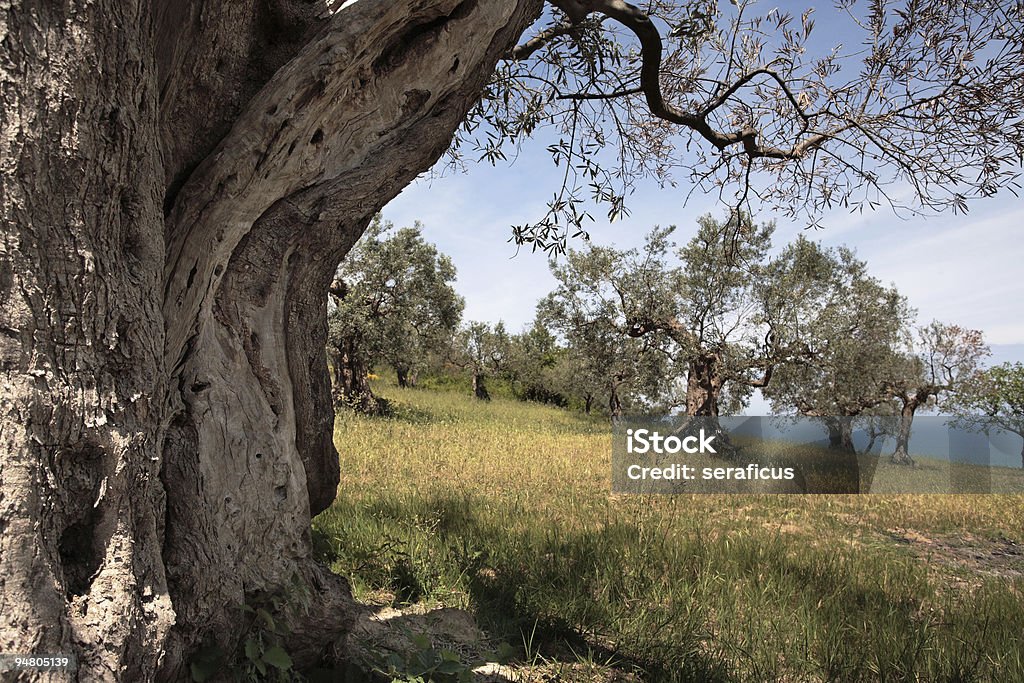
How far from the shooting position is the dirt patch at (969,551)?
7.53m

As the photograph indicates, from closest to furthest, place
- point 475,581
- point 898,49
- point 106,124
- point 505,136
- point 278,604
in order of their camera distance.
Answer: point 106,124
point 278,604
point 475,581
point 898,49
point 505,136

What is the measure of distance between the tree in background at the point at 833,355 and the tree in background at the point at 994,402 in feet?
5.80

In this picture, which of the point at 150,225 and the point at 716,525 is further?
the point at 716,525

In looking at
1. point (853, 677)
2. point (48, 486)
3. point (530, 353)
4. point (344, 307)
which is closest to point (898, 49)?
point (853, 677)

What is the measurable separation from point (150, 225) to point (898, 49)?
266 inches

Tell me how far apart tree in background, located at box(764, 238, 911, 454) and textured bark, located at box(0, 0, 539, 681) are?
53.5 ft

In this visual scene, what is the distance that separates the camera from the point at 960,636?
434 cm

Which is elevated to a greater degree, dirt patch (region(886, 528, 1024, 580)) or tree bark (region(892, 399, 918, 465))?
tree bark (region(892, 399, 918, 465))

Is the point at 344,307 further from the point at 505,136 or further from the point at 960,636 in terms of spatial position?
the point at 960,636

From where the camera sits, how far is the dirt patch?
7527mm
